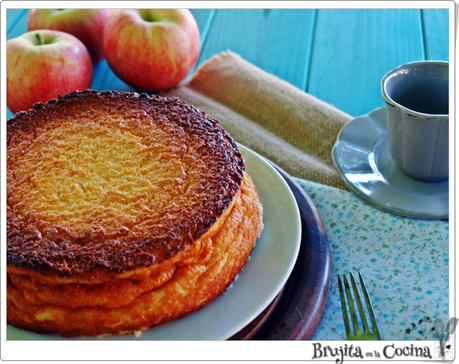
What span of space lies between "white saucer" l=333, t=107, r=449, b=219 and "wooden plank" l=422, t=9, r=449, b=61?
72cm

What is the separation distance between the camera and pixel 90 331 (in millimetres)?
966

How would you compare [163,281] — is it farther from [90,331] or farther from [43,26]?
[43,26]

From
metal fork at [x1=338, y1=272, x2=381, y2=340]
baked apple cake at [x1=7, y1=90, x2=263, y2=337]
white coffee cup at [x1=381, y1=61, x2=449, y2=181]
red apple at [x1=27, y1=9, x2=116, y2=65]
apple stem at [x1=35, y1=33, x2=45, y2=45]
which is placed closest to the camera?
baked apple cake at [x1=7, y1=90, x2=263, y2=337]

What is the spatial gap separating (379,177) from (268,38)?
1.21 m

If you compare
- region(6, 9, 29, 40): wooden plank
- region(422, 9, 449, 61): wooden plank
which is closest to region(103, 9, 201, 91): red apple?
region(6, 9, 29, 40): wooden plank

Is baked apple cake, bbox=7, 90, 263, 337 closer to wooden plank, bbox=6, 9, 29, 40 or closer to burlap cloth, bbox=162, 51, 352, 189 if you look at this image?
burlap cloth, bbox=162, 51, 352, 189

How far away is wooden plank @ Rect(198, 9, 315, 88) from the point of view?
2.22 meters

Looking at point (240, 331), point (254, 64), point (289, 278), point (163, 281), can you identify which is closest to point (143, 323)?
point (163, 281)

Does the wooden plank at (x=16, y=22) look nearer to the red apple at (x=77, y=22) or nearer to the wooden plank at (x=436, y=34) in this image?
the red apple at (x=77, y=22)

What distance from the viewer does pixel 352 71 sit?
2.16 m

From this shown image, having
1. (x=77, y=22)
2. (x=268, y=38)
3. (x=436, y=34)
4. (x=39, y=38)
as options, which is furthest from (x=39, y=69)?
(x=436, y=34)

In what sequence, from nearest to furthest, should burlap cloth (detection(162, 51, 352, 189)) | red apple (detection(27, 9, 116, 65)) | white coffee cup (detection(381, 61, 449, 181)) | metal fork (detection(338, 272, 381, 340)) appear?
metal fork (detection(338, 272, 381, 340))
white coffee cup (detection(381, 61, 449, 181))
burlap cloth (detection(162, 51, 352, 189))
red apple (detection(27, 9, 116, 65))

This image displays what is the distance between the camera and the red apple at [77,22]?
201 centimetres

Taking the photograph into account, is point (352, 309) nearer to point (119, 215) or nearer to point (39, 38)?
point (119, 215)
